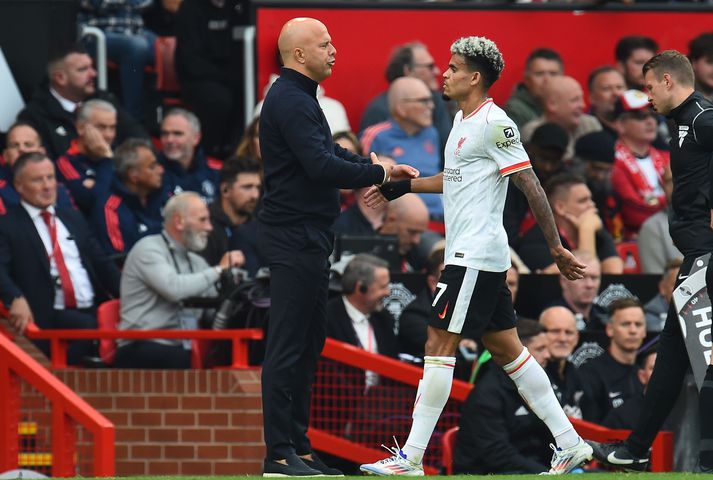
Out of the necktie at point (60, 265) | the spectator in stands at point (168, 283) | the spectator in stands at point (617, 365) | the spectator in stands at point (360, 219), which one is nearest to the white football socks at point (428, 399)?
the spectator in stands at point (617, 365)

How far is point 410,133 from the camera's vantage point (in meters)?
13.5

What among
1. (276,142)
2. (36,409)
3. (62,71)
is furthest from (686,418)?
(62,71)

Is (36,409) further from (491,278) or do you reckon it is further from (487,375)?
(491,278)

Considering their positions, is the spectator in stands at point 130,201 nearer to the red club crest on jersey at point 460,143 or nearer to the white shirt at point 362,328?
the white shirt at point 362,328

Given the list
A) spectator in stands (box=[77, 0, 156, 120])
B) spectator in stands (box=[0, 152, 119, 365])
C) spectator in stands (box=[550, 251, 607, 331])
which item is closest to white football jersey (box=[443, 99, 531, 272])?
spectator in stands (box=[550, 251, 607, 331])

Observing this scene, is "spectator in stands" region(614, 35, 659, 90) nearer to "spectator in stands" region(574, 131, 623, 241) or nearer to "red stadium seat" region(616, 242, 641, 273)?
"spectator in stands" region(574, 131, 623, 241)

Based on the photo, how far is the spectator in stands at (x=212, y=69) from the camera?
14.3m

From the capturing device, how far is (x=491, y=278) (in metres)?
8.17

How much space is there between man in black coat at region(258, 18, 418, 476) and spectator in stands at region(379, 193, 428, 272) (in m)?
3.75

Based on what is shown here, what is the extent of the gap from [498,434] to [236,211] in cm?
324

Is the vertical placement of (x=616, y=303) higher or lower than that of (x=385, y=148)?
lower

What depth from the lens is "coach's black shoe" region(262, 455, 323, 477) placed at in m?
8.21

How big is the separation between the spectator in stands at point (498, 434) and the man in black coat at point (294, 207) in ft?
6.24

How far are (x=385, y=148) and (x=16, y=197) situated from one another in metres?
3.03
